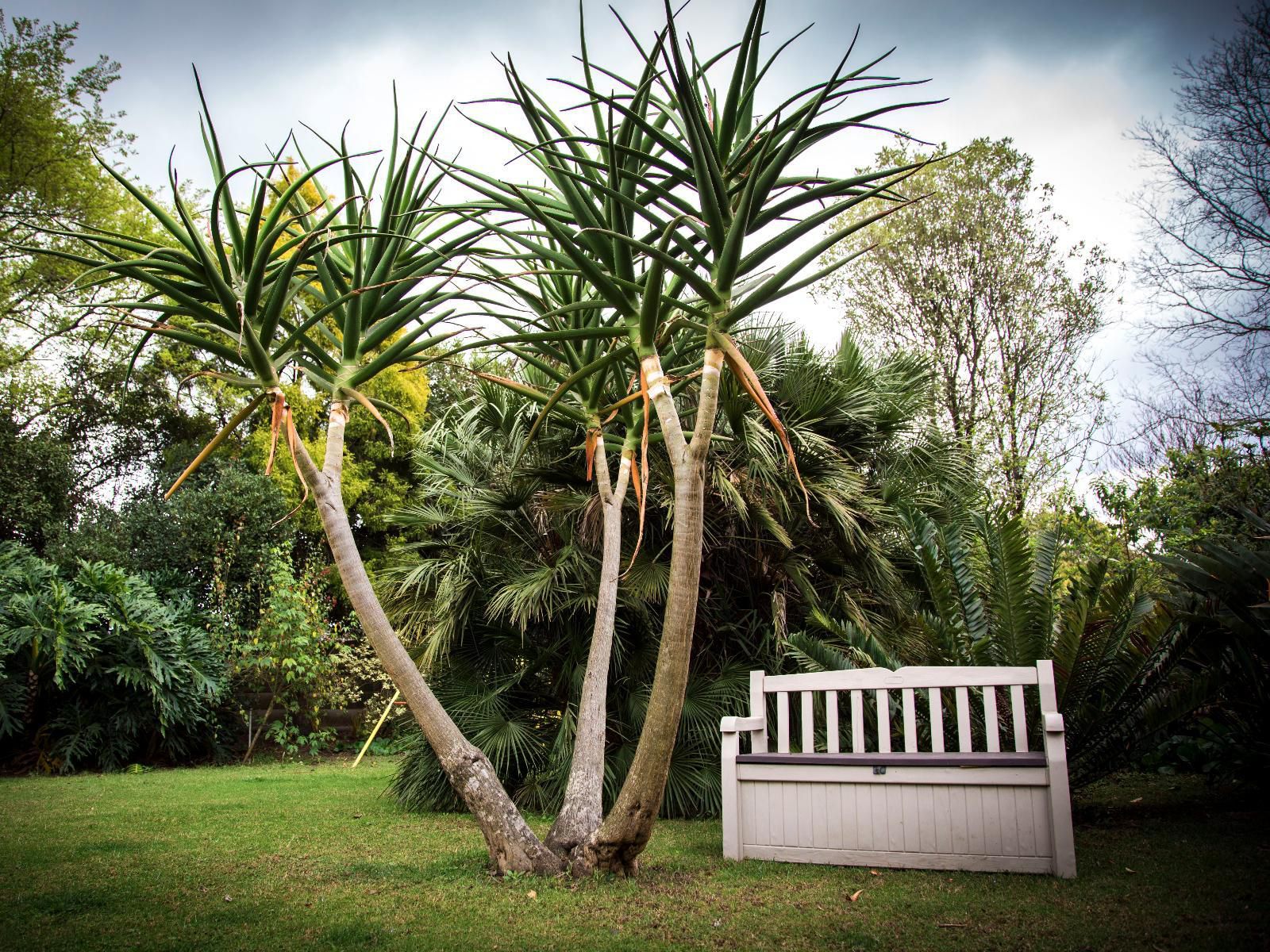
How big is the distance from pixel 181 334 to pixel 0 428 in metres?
12.4

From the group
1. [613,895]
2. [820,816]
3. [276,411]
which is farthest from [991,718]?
[276,411]

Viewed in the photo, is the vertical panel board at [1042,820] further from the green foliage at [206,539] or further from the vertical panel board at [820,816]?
the green foliage at [206,539]

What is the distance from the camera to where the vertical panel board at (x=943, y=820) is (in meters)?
3.92

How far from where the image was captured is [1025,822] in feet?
12.4

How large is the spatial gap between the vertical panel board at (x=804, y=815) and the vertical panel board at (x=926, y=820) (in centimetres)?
55

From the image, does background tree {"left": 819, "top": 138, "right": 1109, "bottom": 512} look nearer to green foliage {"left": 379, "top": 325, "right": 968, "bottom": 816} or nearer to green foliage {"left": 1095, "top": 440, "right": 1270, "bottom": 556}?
green foliage {"left": 1095, "top": 440, "right": 1270, "bottom": 556}

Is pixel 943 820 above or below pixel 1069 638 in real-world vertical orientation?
below

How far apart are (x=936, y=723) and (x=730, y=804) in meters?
1.20

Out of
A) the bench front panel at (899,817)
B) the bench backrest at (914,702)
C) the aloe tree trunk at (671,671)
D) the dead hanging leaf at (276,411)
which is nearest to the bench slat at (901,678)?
the bench backrest at (914,702)

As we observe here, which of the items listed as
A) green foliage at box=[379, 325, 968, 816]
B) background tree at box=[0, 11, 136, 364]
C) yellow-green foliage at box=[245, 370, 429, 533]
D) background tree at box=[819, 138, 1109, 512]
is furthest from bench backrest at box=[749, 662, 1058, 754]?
background tree at box=[0, 11, 136, 364]

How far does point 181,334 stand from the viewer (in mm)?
3473

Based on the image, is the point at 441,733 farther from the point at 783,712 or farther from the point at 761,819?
the point at 783,712

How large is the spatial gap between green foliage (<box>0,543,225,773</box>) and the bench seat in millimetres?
7898

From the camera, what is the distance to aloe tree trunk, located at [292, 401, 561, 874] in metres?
3.78
